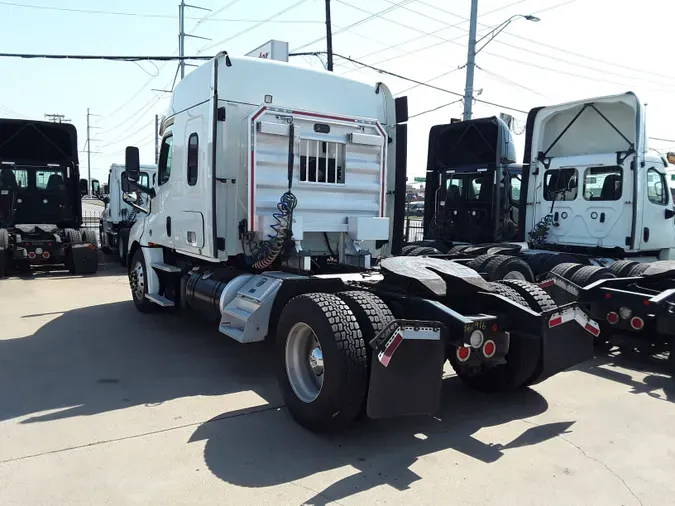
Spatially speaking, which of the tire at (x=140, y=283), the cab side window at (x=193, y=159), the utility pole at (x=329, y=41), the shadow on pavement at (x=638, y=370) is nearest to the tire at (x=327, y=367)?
the cab side window at (x=193, y=159)

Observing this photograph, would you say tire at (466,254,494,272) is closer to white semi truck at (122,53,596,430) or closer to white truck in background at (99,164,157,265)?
white semi truck at (122,53,596,430)

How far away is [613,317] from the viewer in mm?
6504

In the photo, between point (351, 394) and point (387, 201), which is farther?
point (387, 201)

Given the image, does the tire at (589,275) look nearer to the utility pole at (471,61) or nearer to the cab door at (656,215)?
the cab door at (656,215)

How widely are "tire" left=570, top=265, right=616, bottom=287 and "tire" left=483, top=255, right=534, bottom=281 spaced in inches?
27.7

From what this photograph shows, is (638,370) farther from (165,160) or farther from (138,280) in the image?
(138,280)

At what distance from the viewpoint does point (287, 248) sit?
6359 mm

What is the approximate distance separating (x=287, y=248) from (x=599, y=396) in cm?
354

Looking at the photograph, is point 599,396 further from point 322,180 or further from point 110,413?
point 110,413

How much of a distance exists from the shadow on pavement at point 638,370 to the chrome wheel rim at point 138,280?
6.36m

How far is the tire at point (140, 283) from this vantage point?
8781mm

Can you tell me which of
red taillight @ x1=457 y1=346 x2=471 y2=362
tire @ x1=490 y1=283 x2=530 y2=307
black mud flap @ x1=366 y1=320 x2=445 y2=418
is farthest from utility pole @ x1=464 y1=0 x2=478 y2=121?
black mud flap @ x1=366 y1=320 x2=445 y2=418

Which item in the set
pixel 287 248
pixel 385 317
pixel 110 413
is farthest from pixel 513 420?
pixel 110 413

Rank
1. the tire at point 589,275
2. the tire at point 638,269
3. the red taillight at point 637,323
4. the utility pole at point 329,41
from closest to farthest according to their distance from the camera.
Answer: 1. the red taillight at point 637,323
2. the tire at point 589,275
3. the tire at point 638,269
4. the utility pole at point 329,41
